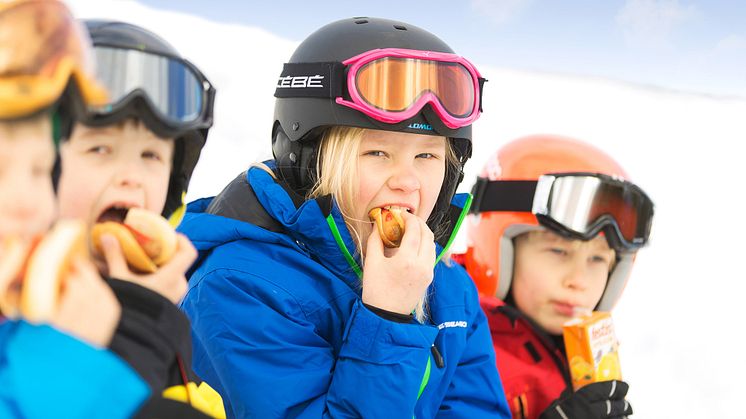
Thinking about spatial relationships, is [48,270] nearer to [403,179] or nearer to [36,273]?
[36,273]

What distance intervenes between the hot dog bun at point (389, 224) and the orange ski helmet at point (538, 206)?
1055 millimetres

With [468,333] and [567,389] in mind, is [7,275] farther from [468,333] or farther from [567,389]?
[567,389]

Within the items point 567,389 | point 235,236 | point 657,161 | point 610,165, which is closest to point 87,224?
point 235,236

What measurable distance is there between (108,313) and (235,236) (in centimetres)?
141

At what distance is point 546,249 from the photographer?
3365mm

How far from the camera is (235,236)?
254 centimetres

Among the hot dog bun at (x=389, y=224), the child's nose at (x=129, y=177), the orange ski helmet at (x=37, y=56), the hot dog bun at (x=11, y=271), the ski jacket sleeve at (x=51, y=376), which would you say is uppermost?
the orange ski helmet at (x=37, y=56)

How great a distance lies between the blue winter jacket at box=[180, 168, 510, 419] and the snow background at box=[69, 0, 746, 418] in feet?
1.62

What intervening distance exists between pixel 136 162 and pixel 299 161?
4.57 ft

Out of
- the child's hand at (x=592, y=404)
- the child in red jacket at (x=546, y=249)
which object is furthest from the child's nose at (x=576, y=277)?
the child's hand at (x=592, y=404)

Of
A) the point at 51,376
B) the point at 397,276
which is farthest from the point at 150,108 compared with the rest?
the point at 397,276

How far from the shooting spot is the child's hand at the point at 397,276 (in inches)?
89.7

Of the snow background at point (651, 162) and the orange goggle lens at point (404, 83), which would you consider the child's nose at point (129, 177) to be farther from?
the snow background at point (651, 162)

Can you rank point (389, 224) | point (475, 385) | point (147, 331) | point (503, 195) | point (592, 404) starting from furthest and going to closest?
1. point (503, 195)
2. point (592, 404)
3. point (475, 385)
4. point (389, 224)
5. point (147, 331)
